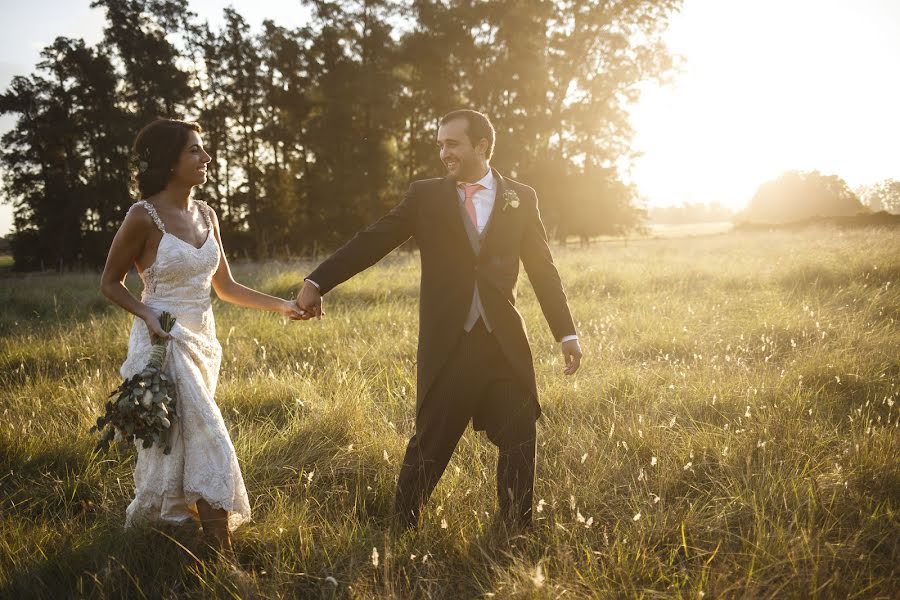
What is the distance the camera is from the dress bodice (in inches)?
102

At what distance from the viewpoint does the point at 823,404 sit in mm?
4055

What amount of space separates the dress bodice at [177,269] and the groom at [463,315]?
0.56 m

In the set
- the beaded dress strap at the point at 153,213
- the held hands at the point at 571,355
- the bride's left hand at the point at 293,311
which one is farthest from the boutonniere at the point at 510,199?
the beaded dress strap at the point at 153,213

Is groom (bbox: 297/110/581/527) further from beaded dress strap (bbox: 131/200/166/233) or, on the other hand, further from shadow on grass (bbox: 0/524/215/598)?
shadow on grass (bbox: 0/524/215/598)

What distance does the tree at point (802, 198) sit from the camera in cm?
6091

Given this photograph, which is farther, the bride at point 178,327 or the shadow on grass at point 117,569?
the bride at point 178,327

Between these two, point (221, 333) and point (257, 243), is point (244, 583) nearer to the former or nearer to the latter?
point (221, 333)

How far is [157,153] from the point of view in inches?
104

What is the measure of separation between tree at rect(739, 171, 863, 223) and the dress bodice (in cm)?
6736

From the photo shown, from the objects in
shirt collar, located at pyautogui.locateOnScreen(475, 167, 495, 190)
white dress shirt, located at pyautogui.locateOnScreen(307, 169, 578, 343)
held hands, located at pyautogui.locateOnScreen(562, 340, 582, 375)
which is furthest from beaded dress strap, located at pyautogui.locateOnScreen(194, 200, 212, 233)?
held hands, located at pyautogui.locateOnScreen(562, 340, 582, 375)

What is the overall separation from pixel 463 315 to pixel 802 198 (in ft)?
259

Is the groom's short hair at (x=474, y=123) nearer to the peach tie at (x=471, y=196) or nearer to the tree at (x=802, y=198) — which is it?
the peach tie at (x=471, y=196)

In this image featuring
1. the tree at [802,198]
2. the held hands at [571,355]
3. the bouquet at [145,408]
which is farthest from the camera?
the tree at [802,198]

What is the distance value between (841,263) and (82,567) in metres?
12.5
